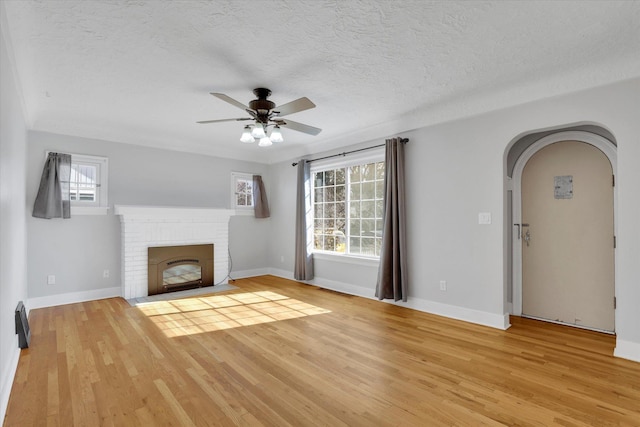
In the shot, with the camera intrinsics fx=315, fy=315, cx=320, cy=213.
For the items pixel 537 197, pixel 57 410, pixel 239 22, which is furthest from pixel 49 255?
pixel 537 197

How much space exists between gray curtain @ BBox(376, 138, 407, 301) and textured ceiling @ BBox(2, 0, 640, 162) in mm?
→ 513

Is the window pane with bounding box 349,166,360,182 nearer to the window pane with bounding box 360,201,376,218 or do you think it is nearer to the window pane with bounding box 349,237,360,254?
the window pane with bounding box 360,201,376,218

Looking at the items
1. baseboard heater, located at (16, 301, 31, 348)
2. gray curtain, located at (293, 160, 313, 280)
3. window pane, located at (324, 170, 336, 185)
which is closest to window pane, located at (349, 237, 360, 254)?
gray curtain, located at (293, 160, 313, 280)

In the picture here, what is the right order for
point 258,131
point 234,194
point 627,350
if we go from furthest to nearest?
point 234,194
point 258,131
point 627,350

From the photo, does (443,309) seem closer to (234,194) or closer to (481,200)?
(481,200)

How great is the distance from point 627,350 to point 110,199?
6340 millimetres

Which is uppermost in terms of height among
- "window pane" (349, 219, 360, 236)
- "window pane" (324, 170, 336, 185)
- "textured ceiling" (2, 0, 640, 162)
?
"textured ceiling" (2, 0, 640, 162)

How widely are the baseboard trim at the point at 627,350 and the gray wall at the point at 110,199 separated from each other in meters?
5.45

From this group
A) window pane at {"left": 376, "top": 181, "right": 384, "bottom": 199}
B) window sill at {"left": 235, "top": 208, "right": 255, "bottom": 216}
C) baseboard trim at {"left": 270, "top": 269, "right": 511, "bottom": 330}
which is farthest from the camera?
window sill at {"left": 235, "top": 208, "right": 255, "bottom": 216}

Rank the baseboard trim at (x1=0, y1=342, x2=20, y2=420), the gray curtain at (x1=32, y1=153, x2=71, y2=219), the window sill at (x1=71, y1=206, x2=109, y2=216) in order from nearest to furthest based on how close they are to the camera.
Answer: the baseboard trim at (x1=0, y1=342, x2=20, y2=420) → the gray curtain at (x1=32, y1=153, x2=71, y2=219) → the window sill at (x1=71, y1=206, x2=109, y2=216)

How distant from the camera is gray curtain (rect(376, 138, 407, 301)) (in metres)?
4.16

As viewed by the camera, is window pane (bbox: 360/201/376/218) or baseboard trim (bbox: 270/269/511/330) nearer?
baseboard trim (bbox: 270/269/511/330)

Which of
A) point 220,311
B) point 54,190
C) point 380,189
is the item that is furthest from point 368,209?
point 54,190

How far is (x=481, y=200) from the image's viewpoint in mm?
3572
